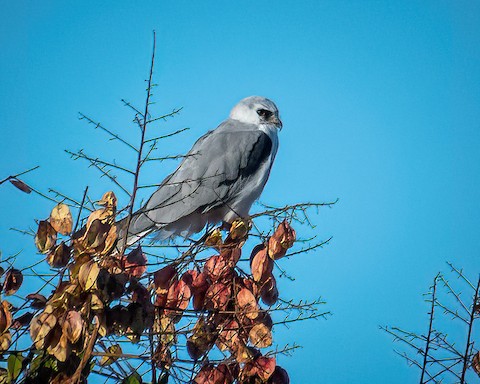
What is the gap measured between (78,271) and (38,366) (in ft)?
1.12

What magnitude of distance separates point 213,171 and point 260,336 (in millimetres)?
3131

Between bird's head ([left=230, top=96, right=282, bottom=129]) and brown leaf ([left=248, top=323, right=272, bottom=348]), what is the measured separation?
12.9 ft

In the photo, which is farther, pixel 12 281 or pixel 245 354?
pixel 245 354

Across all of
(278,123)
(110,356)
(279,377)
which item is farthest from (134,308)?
(278,123)

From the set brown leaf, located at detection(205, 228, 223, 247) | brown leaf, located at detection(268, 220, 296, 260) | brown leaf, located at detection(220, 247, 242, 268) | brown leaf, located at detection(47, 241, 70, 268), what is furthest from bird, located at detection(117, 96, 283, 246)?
brown leaf, located at detection(47, 241, 70, 268)

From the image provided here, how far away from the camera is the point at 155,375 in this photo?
2654mm

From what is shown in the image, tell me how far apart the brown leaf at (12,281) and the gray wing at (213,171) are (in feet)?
9.72

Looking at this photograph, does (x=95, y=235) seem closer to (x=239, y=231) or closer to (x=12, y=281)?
(x=12, y=281)

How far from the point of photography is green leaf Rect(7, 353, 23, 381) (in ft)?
7.72

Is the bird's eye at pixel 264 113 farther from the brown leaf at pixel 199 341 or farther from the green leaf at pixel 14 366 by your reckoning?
the green leaf at pixel 14 366

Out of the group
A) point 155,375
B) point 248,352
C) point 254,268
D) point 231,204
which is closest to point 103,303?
point 155,375

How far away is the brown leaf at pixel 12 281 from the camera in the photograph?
Result: 2.54 metres

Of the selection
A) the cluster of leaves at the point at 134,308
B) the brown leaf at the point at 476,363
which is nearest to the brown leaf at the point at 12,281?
the cluster of leaves at the point at 134,308

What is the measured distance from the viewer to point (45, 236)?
2586mm
